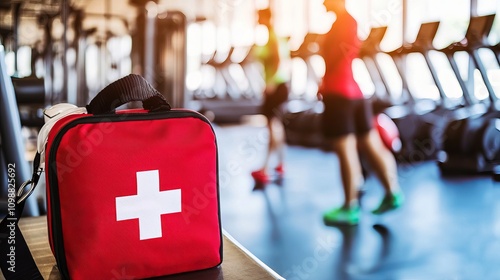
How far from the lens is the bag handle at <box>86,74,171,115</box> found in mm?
653

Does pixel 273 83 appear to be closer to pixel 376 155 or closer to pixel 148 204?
pixel 376 155

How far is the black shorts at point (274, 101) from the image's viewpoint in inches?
163

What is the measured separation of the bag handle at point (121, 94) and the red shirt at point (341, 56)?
241cm

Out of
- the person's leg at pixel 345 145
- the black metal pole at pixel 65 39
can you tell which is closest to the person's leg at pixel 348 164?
the person's leg at pixel 345 145

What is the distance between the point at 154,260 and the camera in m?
0.68

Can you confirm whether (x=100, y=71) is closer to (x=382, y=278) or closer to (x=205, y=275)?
(x=382, y=278)

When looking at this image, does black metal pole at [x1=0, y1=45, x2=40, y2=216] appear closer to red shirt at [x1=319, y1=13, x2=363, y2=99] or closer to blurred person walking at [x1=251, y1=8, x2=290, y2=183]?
red shirt at [x1=319, y1=13, x2=363, y2=99]

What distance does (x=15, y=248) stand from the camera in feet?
2.52

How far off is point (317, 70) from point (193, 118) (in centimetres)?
785

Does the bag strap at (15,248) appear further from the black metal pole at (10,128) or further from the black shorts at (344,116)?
the black shorts at (344,116)

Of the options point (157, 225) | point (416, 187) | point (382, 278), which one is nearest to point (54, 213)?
point (157, 225)

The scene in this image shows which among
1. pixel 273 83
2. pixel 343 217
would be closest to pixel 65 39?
pixel 273 83

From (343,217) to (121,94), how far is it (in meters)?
2.46

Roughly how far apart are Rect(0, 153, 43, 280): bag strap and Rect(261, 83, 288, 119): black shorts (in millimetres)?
3426
